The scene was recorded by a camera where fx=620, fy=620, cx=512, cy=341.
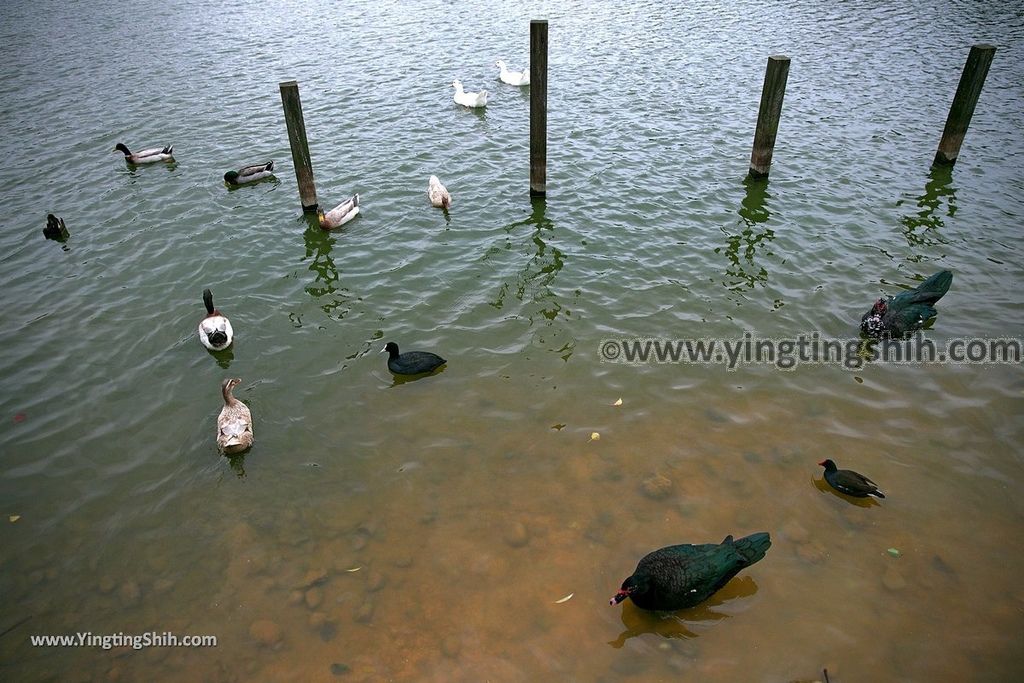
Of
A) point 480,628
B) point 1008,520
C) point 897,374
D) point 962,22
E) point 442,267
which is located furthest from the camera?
point 962,22

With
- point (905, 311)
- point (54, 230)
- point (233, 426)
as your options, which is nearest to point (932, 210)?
point (905, 311)

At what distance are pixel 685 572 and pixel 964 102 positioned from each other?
13.2 m

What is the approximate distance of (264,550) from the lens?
6887mm

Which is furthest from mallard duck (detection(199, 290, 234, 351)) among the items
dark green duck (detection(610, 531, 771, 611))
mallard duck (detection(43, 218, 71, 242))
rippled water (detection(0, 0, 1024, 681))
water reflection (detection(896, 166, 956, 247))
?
water reflection (detection(896, 166, 956, 247))

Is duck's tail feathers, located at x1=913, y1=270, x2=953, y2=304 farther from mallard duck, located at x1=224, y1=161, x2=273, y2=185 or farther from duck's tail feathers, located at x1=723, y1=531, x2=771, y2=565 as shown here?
mallard duck, located at x1=224, y1=161, x2=273, y2=185

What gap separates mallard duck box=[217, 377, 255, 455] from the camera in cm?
786

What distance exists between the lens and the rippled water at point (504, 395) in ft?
20.0

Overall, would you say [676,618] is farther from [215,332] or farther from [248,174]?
Result: [248,174]

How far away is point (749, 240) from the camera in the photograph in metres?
12.0

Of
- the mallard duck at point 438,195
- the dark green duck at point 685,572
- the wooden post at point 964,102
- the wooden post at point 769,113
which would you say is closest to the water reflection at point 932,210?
the wooden post at point 964,102

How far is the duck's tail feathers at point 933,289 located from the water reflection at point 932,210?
2.21m

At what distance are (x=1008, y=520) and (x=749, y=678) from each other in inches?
146

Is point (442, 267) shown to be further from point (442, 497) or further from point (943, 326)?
point (943, 326)

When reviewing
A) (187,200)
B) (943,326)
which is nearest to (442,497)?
(943,326)
